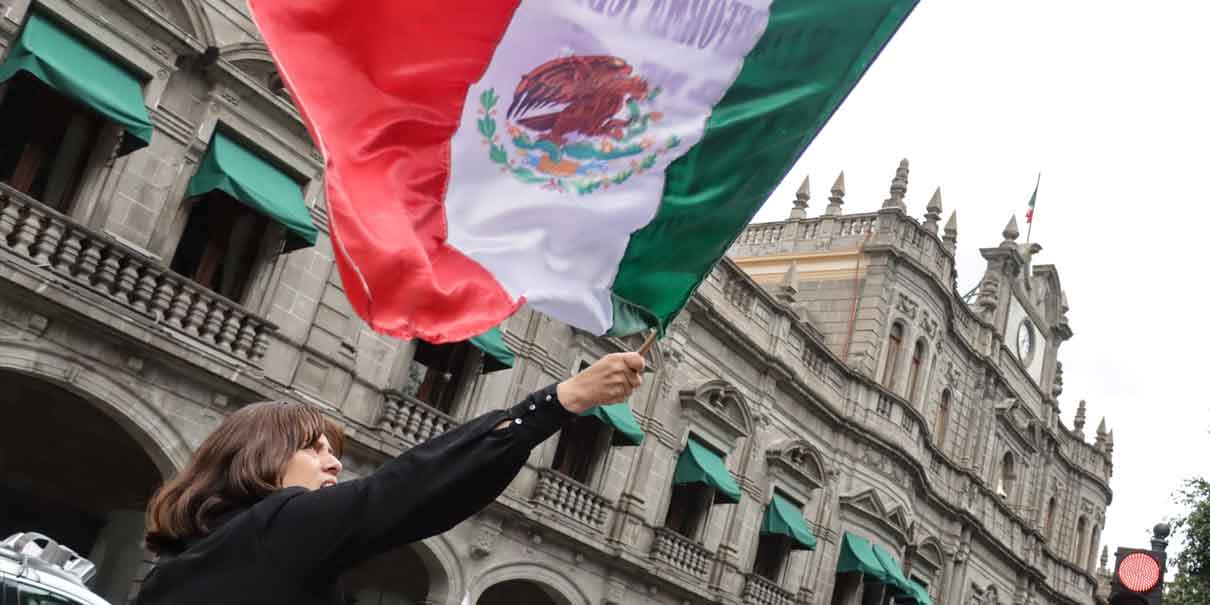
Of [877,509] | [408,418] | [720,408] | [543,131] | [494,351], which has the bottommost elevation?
[543,131]

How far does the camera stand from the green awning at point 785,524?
2305 cm

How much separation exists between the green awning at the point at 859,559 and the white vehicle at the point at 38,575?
61.9 feet

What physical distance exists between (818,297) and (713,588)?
8.60 metres

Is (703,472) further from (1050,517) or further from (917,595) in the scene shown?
(1050,517)

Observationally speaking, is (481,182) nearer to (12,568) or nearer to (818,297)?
A: (12,568)

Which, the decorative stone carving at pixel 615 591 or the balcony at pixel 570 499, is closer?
the balcony at pixel 570 499

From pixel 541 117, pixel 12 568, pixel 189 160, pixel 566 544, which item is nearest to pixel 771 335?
pixel 566 544

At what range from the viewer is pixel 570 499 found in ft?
62.7

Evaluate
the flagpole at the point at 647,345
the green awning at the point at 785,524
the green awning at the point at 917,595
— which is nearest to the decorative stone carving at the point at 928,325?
the green awning at the point at 917,595

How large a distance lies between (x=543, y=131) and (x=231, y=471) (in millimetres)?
1971

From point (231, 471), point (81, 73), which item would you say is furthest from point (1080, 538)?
point (231, 471)

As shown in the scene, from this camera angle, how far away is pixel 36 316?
40.7 feet

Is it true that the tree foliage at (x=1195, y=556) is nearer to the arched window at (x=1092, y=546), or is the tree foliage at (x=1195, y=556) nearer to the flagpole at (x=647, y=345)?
the arched window at (x=1092, y=546)

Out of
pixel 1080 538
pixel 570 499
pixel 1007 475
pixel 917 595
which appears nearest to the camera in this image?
pixel 570 499
